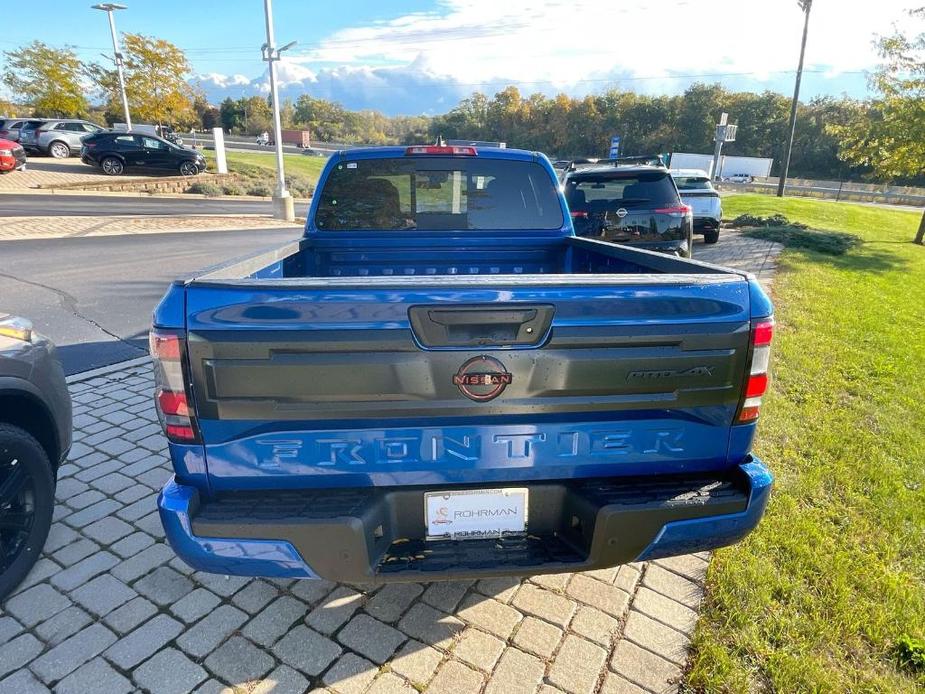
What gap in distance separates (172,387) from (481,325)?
1.03m

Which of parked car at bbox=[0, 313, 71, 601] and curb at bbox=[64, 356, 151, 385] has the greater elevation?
parked car at bbox=[0, 313, 71, 601]

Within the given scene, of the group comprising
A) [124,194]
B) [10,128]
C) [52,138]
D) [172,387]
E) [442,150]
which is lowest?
[124,194]

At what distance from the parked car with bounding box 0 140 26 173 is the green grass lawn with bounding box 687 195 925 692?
84.6ft

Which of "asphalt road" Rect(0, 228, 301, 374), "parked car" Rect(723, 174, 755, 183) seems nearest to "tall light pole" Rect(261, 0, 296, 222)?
"asphalt road" Rect(0, 228, 301, 374)

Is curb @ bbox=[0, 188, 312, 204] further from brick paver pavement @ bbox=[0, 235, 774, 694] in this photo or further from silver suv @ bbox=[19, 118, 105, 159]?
brick paver pavement @ bbox=[0, 235, 774, 694]

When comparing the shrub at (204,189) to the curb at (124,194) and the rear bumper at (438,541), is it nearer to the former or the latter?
the curb at (124,194)

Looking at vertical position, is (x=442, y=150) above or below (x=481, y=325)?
above

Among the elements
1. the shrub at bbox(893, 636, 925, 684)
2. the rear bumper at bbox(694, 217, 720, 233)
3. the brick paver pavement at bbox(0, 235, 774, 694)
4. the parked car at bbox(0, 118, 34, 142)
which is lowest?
the brick paver pavement at bbox(0, 235, 774, 694)

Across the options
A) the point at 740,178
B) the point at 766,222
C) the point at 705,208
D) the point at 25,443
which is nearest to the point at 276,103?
the point at 705,208

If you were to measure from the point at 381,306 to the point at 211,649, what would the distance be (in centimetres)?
173

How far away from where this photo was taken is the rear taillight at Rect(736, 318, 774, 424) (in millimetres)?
1982

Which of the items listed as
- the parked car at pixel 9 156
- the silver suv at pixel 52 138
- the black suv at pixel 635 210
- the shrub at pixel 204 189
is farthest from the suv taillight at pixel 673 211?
the silver suv at pixel 52 138

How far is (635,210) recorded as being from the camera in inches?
331

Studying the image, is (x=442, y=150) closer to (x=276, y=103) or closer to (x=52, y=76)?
(x=276, y=103)
